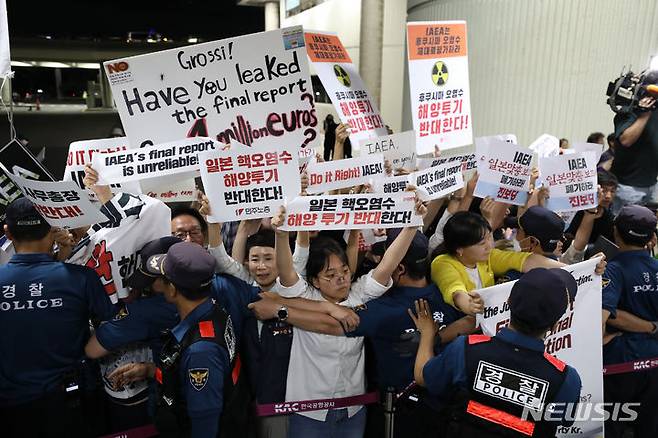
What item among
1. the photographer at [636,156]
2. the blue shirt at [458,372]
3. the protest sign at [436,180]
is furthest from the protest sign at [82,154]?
the photographer at [636,156]

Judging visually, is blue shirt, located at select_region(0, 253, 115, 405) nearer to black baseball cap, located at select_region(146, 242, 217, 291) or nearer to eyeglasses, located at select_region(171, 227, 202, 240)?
black baseball cap, located at select_region(146, 242, 217, 291)

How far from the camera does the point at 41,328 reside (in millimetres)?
2695

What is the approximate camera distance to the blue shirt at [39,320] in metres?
2.67

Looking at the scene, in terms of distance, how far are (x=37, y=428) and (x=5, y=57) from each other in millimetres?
2329

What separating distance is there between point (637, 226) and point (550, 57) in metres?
6.01

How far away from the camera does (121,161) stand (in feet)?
10.9

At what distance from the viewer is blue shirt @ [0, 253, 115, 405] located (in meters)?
2.67

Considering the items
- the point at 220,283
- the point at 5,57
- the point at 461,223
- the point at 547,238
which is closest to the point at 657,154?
the point at 547,238

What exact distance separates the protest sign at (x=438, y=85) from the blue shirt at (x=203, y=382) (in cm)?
287

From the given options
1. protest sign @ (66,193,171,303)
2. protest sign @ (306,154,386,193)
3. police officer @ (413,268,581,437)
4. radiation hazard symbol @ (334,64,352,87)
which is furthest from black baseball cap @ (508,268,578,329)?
radiation hazard symbol @ (334,64,352,87)

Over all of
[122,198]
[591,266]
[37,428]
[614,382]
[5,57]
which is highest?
[5,57]

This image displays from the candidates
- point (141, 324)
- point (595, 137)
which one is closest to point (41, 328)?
point (141, 324)

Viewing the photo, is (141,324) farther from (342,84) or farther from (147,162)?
(342,84)

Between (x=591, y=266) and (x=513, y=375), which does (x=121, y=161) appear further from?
(x=591, y=266)
